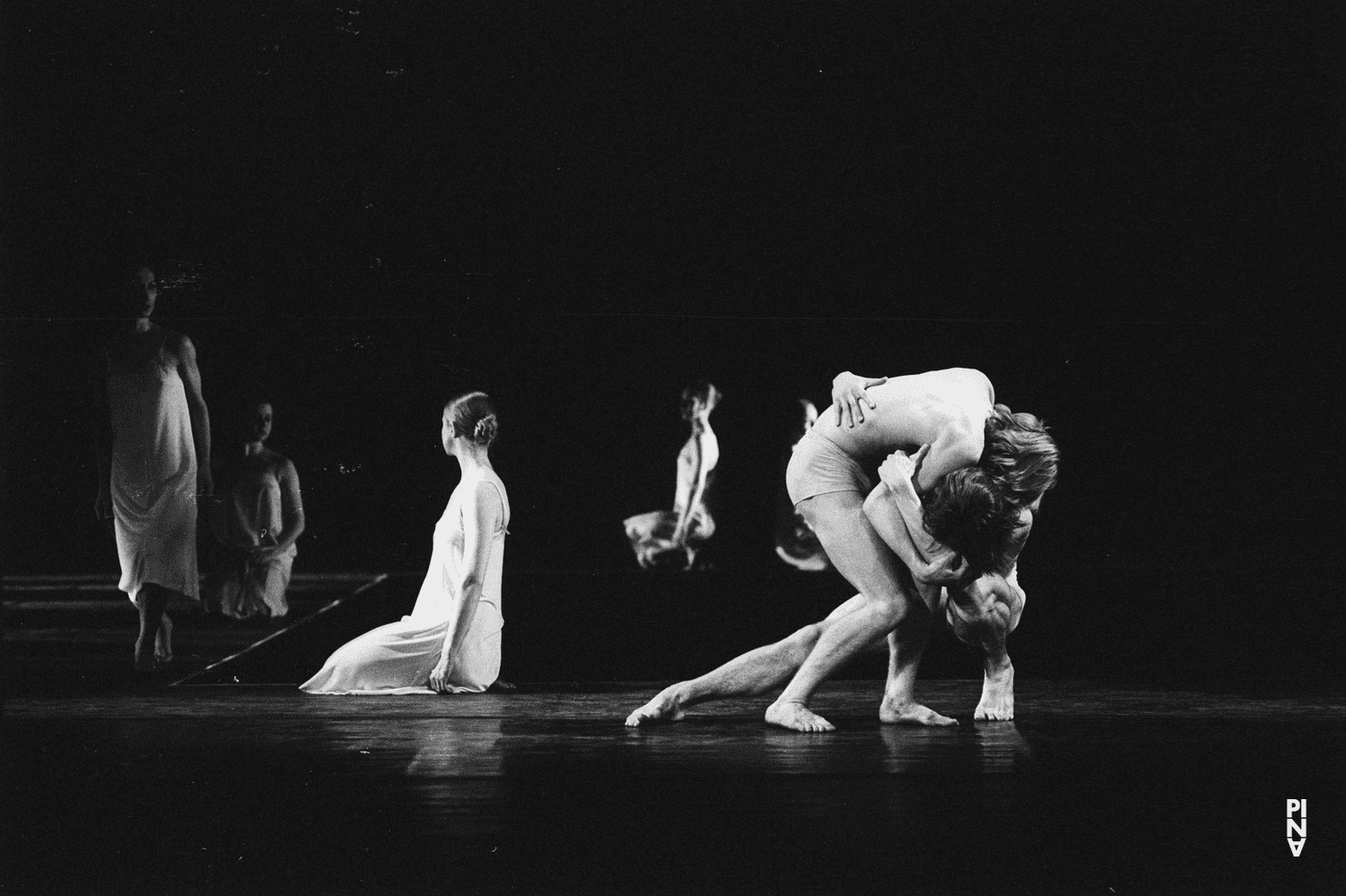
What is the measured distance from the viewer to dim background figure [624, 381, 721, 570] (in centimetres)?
860

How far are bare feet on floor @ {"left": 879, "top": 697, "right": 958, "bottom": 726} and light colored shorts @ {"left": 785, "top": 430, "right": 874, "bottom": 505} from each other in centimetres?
57

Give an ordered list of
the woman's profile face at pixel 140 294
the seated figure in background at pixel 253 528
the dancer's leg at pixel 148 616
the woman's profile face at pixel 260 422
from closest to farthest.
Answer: the woman's profile face at pixel 140 294
the dancer's leg at pixel 148 616
the seated figure in background at pixel 253 528
the woman's profile face at pixel 260 422

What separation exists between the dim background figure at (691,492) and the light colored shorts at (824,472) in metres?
4.75

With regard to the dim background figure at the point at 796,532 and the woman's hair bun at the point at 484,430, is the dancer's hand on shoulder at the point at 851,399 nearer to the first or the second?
the woman's hair bun at the point at 484,430

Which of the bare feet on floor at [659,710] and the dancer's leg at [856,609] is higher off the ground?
the dancer's leg at [856,609]

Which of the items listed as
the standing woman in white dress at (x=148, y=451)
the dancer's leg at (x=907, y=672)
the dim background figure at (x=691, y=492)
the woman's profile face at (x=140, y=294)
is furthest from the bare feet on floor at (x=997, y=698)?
the dim background figure at (x=691, y=492)

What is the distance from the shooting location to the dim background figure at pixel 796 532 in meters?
8.41

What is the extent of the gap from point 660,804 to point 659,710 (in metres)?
0.91

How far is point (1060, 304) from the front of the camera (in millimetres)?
5402

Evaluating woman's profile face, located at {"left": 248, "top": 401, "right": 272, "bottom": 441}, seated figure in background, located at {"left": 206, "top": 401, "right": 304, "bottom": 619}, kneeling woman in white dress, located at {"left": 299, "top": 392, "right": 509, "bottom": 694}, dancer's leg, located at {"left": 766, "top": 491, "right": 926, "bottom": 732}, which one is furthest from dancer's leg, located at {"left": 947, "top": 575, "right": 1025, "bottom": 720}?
woman's profile face, located at {"left": 248, "top": 401, "right": 272, "bottom": 441}

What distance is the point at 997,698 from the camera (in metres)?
3.78

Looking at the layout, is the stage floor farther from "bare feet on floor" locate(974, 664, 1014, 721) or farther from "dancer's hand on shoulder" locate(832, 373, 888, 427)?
"dancer's hand on shoulder" locate(832, 373, 888, 427)

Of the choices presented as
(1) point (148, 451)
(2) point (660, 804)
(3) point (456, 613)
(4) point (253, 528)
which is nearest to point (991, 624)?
(2) point (660, 804)

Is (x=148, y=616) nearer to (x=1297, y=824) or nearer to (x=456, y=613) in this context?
(x=456, y=613)
